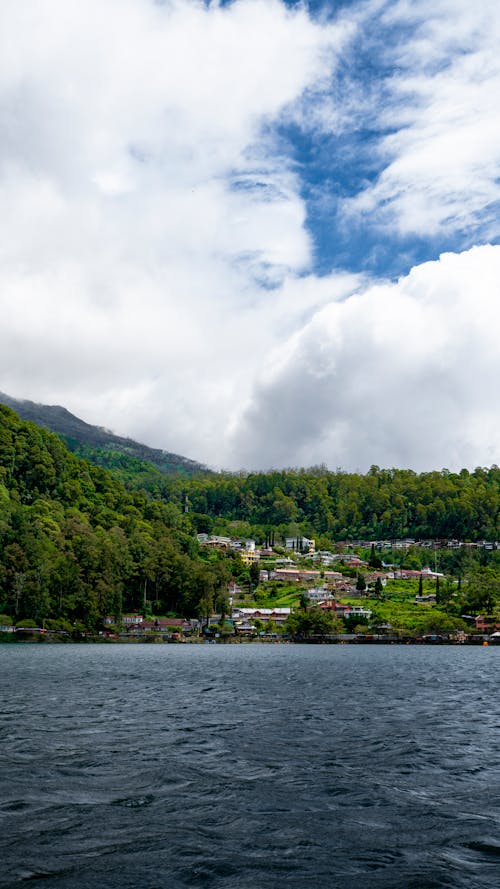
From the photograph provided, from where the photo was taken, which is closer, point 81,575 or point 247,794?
point 247,794

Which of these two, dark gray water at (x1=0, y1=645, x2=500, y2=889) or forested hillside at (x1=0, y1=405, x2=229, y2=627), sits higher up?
forested hillside at (x1=0, y1=405, x2=229, y2=627)

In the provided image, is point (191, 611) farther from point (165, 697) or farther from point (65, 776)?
point (65, 776)

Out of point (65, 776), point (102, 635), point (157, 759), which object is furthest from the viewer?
point (102, 635)

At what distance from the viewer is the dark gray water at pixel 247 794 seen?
15234mm

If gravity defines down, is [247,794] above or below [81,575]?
below

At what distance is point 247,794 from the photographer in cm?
2134

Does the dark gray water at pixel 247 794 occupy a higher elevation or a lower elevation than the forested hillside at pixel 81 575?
lower

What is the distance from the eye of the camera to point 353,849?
1664cm

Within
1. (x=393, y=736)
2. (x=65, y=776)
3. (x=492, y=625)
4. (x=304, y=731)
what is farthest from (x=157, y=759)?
(x=492, y=625)

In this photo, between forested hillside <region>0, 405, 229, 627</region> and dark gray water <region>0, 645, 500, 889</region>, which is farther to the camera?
forested hillside <region>0, 405, 229, 627</region>

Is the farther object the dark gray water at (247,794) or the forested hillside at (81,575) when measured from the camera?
the forested hillside at (81,575)

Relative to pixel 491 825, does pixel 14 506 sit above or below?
above

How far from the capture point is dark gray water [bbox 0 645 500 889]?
600 inches

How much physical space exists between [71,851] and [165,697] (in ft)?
107
